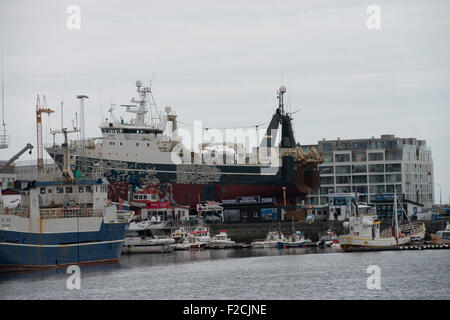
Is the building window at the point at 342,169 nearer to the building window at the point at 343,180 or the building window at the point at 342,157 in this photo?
the building window at the point at 343,180

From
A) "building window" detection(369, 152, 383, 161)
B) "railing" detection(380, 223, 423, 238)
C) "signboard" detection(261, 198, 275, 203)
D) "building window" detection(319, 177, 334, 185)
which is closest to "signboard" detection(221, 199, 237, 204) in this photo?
"signboard" detection(261, 198, 275, 203)

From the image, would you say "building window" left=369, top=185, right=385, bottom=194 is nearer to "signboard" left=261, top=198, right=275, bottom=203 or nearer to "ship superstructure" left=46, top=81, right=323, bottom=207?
"ship superstructure" left=46, top=81, right=323, bottom=207

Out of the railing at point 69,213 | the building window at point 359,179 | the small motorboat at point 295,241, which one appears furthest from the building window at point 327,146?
the railing at point 69,213

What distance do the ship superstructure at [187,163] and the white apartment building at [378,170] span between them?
19.4 meters

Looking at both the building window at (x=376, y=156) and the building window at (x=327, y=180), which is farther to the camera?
the building window at (x=327, y=180)

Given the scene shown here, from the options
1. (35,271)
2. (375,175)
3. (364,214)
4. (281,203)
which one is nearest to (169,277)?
(35,271)

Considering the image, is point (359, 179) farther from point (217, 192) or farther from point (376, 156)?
point (217, 192)

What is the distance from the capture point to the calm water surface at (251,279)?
48219mm

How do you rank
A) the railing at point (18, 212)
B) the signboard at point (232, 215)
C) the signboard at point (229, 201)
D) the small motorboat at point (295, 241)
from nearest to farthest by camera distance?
the railing at point (18, 212) → the small motorboat at point (295, 241) → the signboard at point (232, 215) → the signboard at point (229, 201)

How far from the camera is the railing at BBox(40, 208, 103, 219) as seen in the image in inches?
2491

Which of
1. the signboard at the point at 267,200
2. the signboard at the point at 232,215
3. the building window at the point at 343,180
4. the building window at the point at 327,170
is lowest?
the signboard at the point at 232,215

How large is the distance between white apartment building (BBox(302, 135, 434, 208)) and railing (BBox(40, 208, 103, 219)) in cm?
7744

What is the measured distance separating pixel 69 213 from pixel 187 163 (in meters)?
49.7

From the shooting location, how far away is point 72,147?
106 m
